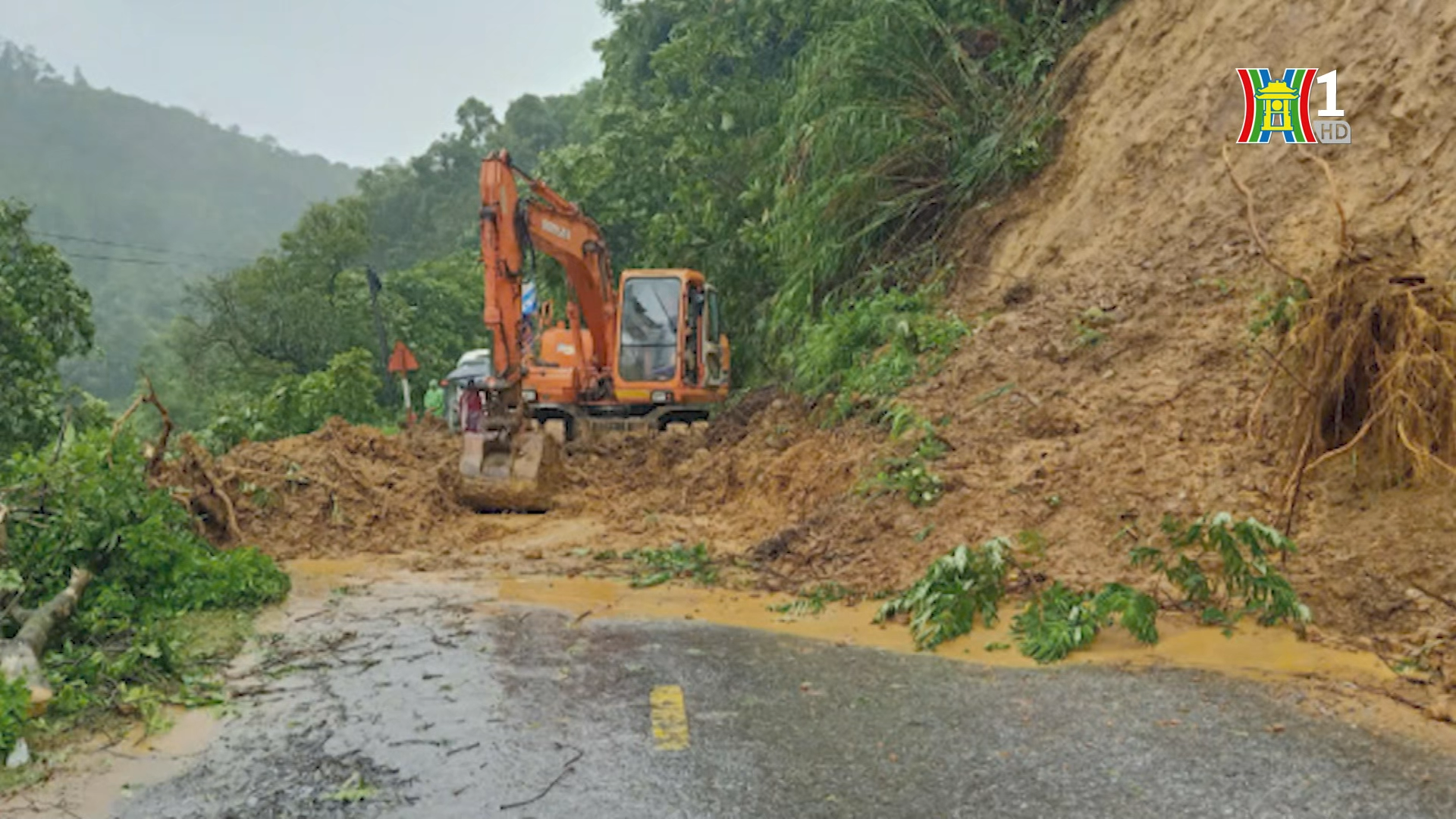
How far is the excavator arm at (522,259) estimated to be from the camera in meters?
11.2

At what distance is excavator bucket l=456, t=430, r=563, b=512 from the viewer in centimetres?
1066

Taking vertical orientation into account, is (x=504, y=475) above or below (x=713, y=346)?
below

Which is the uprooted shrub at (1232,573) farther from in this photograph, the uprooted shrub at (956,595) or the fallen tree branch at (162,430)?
the fallen tree branch at (162,430)

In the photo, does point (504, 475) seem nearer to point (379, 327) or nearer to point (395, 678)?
point (395, 678)

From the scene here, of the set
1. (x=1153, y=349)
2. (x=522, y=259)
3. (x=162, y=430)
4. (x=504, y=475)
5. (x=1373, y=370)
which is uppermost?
(x=522, y=259)

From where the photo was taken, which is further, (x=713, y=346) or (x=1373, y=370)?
(x=713, y=346)

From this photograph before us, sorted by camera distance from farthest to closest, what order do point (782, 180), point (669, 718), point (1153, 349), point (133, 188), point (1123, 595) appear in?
point (133, 188) → point (782, 180) → point (1153, 349) → point (1123, 595) → point (669, 718)

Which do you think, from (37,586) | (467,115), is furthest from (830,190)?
(467,115)

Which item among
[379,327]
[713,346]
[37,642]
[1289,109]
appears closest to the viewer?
[37,642]

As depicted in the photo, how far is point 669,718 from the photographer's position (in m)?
4.76

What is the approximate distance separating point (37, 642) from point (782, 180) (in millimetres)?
10411

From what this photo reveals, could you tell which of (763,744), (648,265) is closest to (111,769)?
(763,744)

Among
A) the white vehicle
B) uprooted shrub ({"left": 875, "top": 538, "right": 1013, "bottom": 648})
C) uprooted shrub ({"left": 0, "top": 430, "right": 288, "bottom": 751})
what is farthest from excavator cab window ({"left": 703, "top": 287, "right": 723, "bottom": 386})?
uprooted shrub ({"left": 875, "top": 538, "right": 1013, "bottom": 648})

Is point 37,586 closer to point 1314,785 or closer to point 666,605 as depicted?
point 666,605
